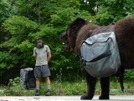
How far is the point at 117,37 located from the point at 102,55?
0.36 metres

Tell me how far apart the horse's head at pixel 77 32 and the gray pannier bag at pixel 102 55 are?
2.15 ft

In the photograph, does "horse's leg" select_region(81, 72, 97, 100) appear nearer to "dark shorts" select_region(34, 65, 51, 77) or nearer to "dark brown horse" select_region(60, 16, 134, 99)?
"dark brown horse" select_region(60, 16, 134, 99)

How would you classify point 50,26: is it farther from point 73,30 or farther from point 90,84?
point 90,84

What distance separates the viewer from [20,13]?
1570 centimetres

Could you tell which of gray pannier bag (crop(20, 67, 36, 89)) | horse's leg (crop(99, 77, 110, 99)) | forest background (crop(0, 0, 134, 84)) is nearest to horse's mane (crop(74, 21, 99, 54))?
horse's leg (crop(99, 77, 110, 99))

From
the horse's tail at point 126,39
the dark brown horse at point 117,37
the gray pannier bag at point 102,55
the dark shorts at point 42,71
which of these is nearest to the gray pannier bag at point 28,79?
the dark shorts at point 42,71

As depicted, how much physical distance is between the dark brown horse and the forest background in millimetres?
7099

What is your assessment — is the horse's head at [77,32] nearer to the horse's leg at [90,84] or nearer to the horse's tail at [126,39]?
the horse's leg at [90,84]

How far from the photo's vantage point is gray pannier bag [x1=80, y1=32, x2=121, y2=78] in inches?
195

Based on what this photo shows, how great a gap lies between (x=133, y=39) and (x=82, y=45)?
3.12ft

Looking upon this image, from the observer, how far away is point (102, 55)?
502 centimetres

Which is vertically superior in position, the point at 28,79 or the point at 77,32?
the point at 77,32

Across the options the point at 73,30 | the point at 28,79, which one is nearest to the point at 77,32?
the point at 73,30

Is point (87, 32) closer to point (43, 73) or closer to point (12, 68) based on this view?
point (43, 73)
